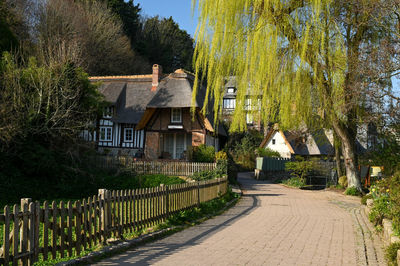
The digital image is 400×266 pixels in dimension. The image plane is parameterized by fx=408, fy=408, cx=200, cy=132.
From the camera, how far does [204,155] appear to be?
25.9 metres

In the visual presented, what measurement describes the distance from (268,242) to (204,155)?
17.2 meters

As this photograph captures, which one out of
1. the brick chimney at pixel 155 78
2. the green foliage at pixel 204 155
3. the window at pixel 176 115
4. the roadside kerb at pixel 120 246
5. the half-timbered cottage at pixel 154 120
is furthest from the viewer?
the brick chimney at pixel 155 78

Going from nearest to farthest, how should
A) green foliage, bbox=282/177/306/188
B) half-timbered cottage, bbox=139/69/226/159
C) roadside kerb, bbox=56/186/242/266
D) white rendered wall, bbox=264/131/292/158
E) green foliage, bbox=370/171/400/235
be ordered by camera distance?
roadside kerb, bbox=56/186/242/266, green foliage, bbox=370/171/400/235, green foliage, bbox=282/177/306/188, half-timbered cottage, bbox=139/69/226/159, white rendered wall, bbox=264/131/292/158

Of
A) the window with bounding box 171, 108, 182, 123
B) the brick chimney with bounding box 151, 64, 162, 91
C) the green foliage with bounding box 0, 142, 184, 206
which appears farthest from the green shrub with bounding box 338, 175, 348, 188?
the brick chimney with bounding box 151, 64, 162, 91

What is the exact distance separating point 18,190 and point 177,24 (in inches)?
1808

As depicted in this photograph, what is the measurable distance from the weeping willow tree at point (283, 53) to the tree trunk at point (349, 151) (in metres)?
2.42

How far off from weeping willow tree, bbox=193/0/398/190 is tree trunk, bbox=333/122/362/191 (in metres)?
2.42

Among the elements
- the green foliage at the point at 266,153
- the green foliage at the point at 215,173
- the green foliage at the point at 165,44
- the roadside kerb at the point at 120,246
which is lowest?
the roadside kerb at the point at 120,246

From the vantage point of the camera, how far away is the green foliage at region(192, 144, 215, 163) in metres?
25.8

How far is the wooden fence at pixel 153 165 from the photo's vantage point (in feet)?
77.1

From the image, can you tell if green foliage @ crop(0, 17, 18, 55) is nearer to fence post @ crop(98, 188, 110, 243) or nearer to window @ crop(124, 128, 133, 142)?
window @ crop(124, 128, 133, 142)

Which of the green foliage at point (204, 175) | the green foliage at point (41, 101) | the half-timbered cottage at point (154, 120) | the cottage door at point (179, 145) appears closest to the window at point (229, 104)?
the half-timbered cottage at point (154, 120)

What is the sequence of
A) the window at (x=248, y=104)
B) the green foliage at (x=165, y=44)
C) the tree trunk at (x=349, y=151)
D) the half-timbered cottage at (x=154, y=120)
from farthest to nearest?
1. the green foliage at (x=165, y=44)
2. the half-timbered cottage at (x=154, y=120)
3. the tree trunk at (x=349, y=151)
4. the window at (x=248, y=104)

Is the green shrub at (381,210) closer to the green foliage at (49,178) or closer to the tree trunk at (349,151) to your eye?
the tree trunk at (349,151)
